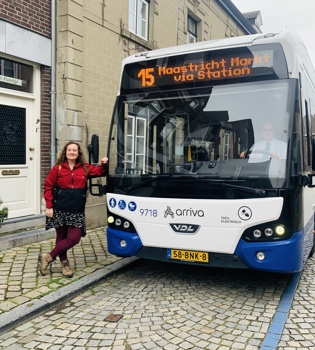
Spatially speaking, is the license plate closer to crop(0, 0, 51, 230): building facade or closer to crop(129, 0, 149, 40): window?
crop(0, 0, 51, 230): building facade

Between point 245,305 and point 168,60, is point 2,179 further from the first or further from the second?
point 245,305

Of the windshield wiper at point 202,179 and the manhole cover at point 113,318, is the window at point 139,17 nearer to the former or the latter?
the windshield wiper at point 202,179

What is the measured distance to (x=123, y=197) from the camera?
468 cm

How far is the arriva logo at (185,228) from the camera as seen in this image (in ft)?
14.0

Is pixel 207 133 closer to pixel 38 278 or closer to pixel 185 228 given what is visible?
pixel 185 228

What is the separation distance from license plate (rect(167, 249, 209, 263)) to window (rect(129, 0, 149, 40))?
24.2 feet

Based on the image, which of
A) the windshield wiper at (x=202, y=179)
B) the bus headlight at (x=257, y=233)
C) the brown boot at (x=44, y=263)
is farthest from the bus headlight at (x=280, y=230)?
the brown boot at (x=44, y=263)

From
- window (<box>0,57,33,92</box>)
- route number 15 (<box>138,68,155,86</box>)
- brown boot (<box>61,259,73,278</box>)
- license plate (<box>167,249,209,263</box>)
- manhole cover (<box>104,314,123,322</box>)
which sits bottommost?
manhole cover (<box>104,314,123,322</box>)

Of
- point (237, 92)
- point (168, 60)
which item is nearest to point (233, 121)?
point (237, 92)

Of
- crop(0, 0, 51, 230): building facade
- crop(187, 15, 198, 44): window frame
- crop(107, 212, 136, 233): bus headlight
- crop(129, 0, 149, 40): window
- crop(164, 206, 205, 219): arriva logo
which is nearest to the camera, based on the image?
crop(164, 206, 205, 219): arriva logo

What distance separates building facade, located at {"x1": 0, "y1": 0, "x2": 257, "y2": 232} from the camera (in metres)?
7.25

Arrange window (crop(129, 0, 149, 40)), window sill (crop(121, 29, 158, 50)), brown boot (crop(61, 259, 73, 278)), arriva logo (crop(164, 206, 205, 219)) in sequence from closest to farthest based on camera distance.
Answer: arriva logo (crop(164, 206, 205, 219))
brown boot (crop(61, 259, 73, 278))
window sill (crop(121, 29, 158, 50))
window (crop(129, 0, 149, 40))

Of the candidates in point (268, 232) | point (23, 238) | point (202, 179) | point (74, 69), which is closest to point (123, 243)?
point (202, 179)

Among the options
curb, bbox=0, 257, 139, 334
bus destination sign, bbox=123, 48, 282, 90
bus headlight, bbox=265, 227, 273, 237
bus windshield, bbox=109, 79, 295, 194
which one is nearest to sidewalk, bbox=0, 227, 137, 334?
curb, bbox=0, 257, 139, 334
